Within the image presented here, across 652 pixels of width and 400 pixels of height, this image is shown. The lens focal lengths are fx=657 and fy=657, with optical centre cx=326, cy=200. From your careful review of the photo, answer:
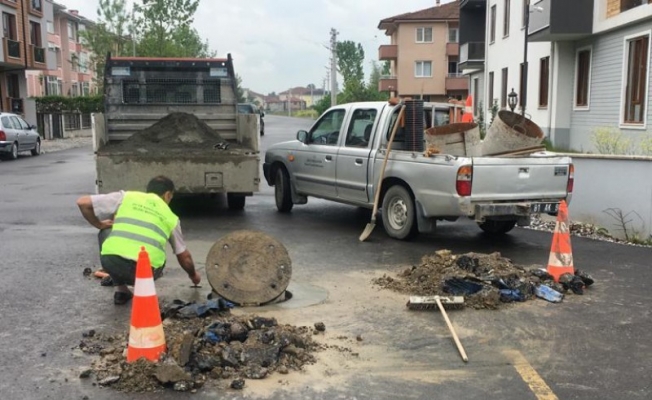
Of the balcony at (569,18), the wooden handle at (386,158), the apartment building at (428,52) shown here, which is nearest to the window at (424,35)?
the apartment building at (428,52)

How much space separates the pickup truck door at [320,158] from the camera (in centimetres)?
1014

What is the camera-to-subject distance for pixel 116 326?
534 centimetres

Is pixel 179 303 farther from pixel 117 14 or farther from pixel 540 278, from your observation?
pixel 117 14

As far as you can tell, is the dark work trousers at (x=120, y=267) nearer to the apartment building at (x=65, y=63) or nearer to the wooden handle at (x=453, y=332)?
the wooden handle at (x=453, y=332)

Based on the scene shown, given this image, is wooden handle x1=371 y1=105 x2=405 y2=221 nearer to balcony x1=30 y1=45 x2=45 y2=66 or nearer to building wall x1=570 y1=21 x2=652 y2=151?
building wall x1=570 y1=21 x2=652 y2=151

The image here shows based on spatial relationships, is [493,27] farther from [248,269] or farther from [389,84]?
[389,84]

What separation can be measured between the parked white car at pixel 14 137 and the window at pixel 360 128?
1739cm

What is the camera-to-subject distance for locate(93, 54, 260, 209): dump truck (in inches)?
391

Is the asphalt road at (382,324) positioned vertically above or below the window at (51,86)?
below

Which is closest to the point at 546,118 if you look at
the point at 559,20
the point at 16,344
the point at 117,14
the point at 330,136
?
the point at 559,20

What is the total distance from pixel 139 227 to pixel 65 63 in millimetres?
66000

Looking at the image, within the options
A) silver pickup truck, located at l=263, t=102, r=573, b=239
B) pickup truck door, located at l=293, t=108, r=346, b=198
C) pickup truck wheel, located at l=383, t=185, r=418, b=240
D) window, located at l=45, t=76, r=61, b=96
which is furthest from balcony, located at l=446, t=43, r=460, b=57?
pickup truck wheel, located at l=383, t=185, r=418, b=240

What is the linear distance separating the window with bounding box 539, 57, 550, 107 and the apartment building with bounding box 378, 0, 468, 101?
3103 cm

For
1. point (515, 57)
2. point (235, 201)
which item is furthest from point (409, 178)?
point (515, 57)
